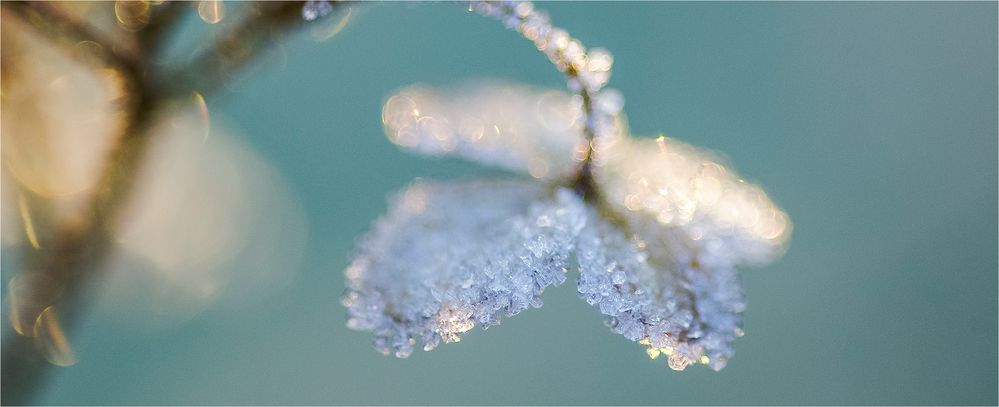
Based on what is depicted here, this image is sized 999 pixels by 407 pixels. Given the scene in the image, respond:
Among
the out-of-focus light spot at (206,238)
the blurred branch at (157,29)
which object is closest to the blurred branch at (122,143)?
the blurred branch at (157,29)

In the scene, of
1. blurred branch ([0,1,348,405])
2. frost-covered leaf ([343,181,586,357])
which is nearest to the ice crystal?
frost-covered leaf ([343,181,586,357])

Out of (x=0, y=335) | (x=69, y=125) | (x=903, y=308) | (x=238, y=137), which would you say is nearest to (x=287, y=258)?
(x=238, y=137)

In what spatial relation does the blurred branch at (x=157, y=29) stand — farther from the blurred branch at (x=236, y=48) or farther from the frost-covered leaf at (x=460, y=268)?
the frost-covered leaf at (x=460, y=268)

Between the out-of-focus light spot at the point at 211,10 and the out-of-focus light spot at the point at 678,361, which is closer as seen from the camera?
the out-of-focus light spot at the point at 678,361

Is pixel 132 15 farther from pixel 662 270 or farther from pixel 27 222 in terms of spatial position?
pixel 662 270

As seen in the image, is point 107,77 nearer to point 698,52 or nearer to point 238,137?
point 238,137

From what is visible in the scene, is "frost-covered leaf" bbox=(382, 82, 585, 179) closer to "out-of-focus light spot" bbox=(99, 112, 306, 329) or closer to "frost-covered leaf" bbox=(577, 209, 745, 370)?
"frost-covered leaf" bbox=(577, 209, 745, 370)
